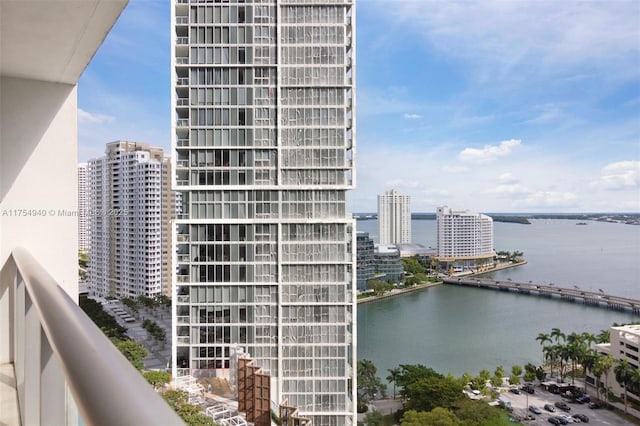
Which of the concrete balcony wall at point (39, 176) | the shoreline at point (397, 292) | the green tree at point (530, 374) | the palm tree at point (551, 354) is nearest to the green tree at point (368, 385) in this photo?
the green tree at point (530, 374)

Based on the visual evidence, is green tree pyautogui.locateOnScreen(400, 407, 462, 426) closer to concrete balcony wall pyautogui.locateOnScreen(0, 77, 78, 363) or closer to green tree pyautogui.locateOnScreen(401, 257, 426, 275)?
concrete balcony wall pyautogui.locateOnScreen(0, 77, 78, 363)

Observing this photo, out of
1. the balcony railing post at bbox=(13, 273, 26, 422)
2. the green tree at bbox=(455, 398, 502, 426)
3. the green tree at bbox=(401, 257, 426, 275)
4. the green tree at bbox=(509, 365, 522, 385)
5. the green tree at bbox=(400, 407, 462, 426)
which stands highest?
the balcony railing post at bbox=(13, 273, 26, 422)

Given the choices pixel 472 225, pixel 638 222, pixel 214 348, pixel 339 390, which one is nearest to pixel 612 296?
pixel 472 225

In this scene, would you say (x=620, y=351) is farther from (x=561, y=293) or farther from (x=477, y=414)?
(x=561, y=293)

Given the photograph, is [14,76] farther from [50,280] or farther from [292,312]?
[292,312]

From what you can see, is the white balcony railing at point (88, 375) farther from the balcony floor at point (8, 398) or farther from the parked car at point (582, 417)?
the parked car at point (582, 417)

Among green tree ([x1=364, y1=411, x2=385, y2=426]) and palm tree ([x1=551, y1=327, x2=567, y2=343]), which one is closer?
green tree ([x1=364, y1=411, x2=385, y2=426])

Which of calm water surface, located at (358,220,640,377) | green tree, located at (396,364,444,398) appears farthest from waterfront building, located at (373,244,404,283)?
green tree, located at (396,364,444,398)
